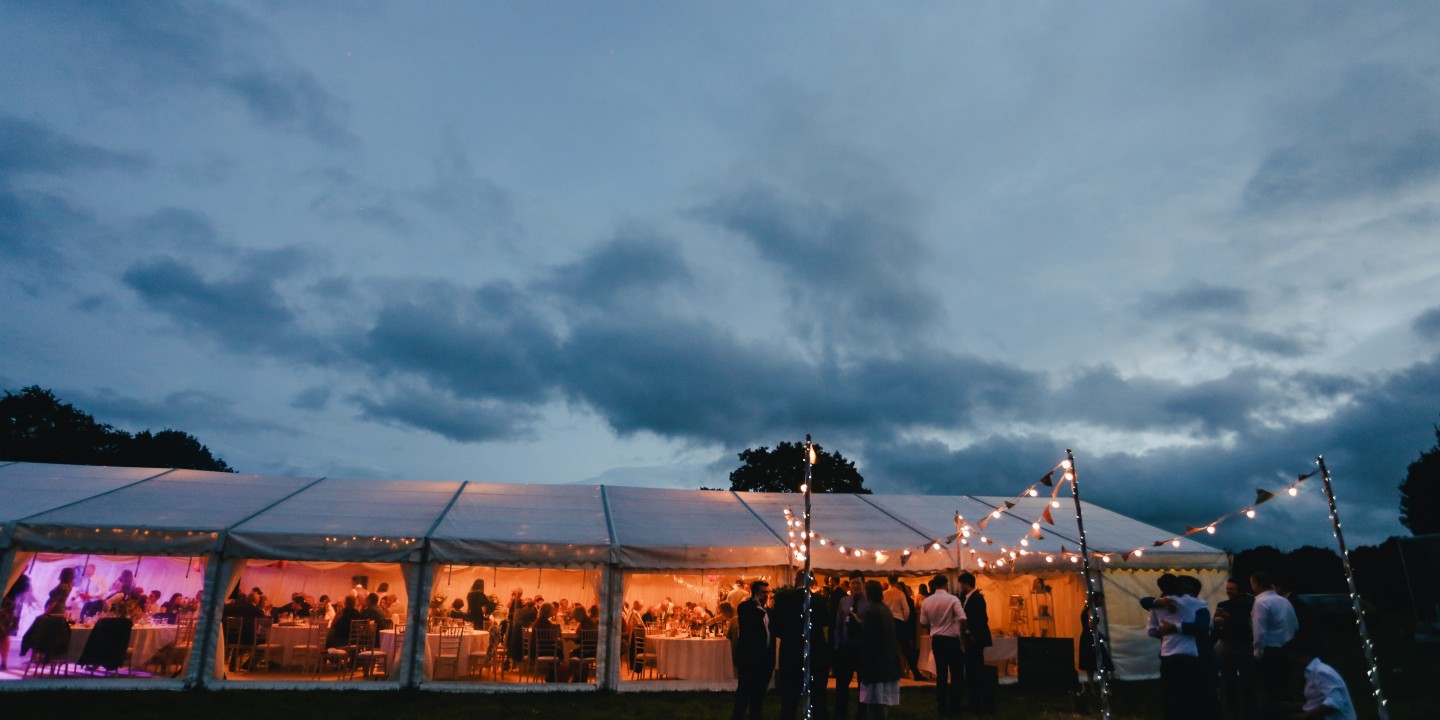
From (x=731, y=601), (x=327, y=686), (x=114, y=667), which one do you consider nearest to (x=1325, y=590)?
(x=731, y=601)

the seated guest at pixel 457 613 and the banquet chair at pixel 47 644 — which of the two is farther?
the seated guest at pixel 457 613

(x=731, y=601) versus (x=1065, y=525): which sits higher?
(x=1065, y=525)

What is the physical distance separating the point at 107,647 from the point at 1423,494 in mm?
40496

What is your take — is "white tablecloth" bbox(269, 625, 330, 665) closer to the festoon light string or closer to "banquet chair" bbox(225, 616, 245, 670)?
"banquet chair" bbox(225, 616, 245, 670)

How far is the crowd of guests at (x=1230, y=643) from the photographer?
5273 millimetres

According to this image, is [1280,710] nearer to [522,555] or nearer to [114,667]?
[522,555]

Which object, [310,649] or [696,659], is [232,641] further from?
[696,659]

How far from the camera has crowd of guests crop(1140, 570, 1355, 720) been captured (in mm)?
5273

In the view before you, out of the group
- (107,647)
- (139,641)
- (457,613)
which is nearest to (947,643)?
(457,613)

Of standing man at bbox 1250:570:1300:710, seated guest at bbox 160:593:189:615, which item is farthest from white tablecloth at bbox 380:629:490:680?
standing man at bbox 1250:570:1300:710

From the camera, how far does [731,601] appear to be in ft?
33.9

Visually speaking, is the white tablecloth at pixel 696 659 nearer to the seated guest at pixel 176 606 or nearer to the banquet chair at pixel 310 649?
the banquet chair at pixel 310 649

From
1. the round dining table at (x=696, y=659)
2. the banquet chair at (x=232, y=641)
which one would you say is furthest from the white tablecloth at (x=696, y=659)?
the banquet chair at (x=232, y=641)

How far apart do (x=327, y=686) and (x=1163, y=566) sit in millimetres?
10526
